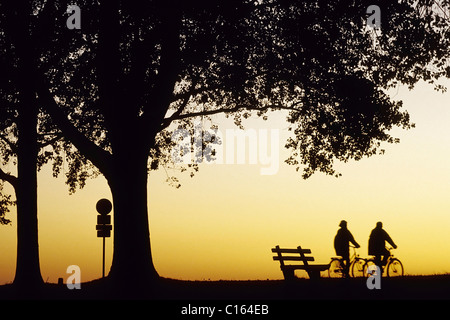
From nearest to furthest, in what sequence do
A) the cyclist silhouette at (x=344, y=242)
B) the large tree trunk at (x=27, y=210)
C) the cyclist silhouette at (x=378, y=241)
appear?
the cyclist silhouette at (x=344, y=242) → the cyclist silhouette at (x=378, y=241) → the large tree trunk at (x=27, y=210)

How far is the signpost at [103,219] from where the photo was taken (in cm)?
2527

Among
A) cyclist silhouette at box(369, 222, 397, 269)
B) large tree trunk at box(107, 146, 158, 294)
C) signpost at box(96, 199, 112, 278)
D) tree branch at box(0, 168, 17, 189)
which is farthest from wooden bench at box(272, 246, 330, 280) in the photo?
tree branch at box(0, 168, 17, 189)

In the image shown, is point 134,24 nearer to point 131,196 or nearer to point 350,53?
point 131,196

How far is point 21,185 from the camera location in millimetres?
26703

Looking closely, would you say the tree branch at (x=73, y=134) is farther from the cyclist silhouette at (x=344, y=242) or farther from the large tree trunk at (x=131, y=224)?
the cyclist silhouette at (x=344, y=242)

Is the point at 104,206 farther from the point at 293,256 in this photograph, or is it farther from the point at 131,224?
the point at 293,256

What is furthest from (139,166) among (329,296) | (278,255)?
(329,296)

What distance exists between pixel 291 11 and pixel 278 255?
7.14 metres

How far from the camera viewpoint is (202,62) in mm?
22344

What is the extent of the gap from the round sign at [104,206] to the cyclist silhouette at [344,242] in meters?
7.33

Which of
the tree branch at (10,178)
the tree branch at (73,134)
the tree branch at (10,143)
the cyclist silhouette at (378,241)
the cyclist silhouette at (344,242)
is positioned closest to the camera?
the tree branch at (73,134)

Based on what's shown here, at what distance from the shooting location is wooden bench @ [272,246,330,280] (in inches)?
921

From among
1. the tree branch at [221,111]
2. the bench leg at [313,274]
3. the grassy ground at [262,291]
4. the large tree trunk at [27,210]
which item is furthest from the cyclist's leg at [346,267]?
the large tree trunk at [27,210]
